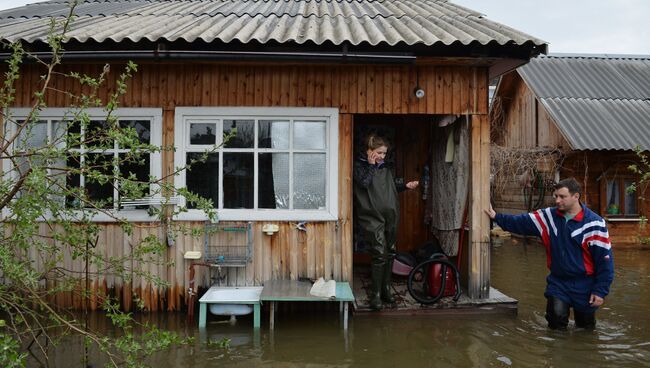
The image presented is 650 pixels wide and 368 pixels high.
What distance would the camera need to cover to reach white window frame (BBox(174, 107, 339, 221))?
6.02 m

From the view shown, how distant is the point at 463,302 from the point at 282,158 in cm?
298

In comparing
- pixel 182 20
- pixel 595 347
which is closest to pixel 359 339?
pixel 595 347

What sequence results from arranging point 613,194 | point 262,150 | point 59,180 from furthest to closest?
point 613,194 → point 262,150 → point 59,180

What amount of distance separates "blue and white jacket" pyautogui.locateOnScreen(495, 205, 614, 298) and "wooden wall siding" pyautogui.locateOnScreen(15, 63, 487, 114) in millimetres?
1686

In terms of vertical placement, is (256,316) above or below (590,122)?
below

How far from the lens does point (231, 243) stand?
6.05 m

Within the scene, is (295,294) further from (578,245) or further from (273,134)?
(578,245)

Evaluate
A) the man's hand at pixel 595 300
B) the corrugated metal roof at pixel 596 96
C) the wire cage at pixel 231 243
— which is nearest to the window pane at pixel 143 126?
the wire cage at pixel 231 243

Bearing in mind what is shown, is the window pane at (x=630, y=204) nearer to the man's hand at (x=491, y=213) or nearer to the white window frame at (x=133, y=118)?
the man's hand at (x=491, y=213)

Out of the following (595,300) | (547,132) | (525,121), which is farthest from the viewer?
(525,121)

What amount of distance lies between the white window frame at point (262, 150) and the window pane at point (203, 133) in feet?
0.21

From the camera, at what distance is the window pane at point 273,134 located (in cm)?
611

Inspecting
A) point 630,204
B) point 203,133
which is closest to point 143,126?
point 203,133

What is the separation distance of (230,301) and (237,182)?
1554 millimetres
